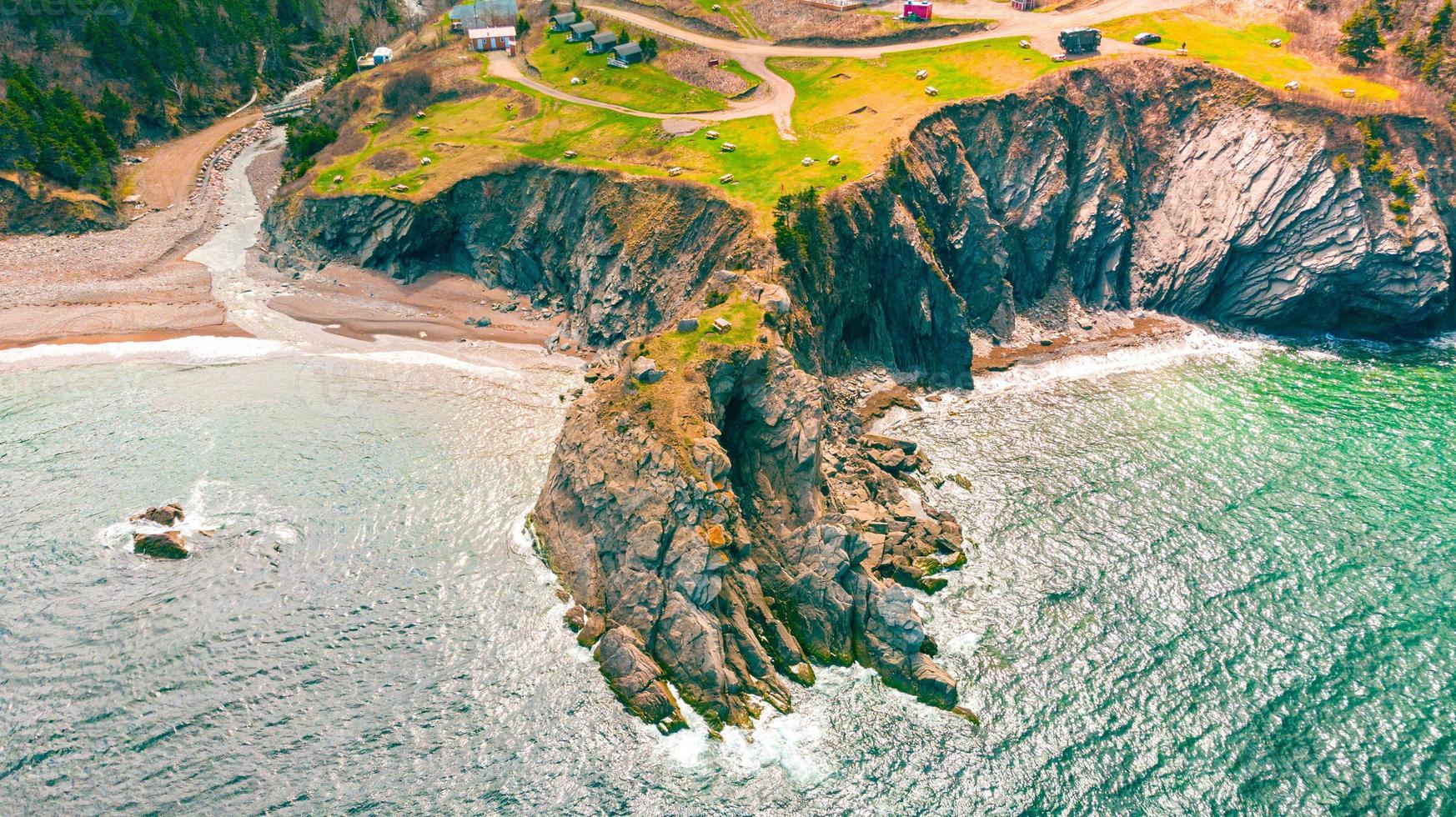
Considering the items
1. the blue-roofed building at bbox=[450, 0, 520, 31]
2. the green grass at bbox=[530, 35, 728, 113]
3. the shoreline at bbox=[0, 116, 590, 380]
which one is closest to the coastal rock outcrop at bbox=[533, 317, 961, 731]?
the shoreline at bbox=[0, 116, 590, 380]

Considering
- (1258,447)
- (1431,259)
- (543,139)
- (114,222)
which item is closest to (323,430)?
(543,139)

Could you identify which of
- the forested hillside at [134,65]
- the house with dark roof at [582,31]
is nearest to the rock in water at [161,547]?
the forested hillside at [134,65]

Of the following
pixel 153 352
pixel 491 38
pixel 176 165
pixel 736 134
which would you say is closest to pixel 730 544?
pixel 736 134

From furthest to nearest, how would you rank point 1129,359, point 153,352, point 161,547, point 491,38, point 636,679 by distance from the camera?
point 491,38 → point 1129,359 → point 153,352 → point 161,547 → point 636,679

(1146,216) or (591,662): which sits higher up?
(1146,216)

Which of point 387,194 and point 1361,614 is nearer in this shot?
point 1361,614

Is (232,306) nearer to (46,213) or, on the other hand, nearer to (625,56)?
(46,213)

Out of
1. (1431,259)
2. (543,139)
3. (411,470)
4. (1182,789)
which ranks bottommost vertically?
(1182,789)

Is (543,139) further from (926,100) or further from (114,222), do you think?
(114,222)
